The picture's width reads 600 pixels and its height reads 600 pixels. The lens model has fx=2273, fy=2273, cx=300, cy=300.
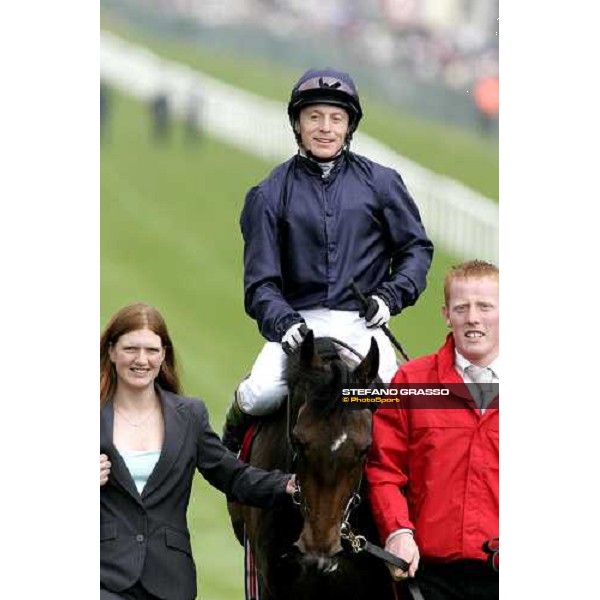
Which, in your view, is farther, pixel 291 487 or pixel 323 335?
pixel 323 335

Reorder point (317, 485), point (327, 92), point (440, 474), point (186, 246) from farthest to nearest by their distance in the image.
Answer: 1. point (186, 246)
2. point (327, 92)
3. point (440, 474)
4. point (317, 485)

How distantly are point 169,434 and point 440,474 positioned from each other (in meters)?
1.07

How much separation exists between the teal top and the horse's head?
551 millimetres

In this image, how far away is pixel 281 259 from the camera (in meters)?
9.27

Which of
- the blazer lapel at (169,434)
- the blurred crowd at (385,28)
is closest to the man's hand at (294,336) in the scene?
the blazer lapel at (169,434)

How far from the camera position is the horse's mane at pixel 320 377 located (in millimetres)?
8719

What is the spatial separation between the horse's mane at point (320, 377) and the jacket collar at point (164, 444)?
0.46 meters

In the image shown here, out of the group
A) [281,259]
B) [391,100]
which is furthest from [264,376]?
[391,100]

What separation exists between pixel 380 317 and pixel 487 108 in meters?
1.01

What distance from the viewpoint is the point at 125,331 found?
8.80 meters

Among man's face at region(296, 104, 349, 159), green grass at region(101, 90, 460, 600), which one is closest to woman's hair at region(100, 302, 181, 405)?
green grass at region(101, 90, 460, 600)

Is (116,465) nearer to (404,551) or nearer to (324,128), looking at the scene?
(404,551)

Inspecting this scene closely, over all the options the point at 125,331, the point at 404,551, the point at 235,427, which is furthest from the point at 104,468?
the point at 404,551
